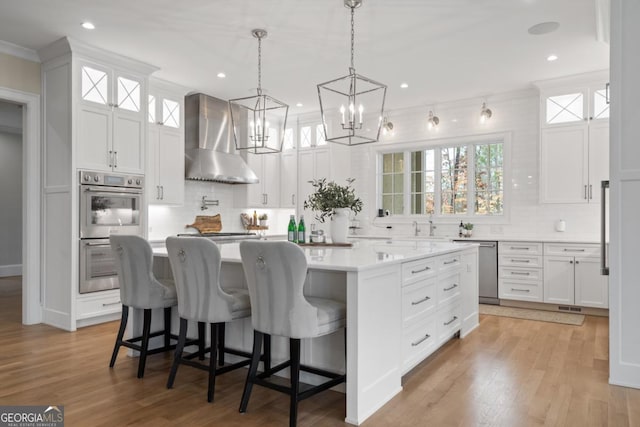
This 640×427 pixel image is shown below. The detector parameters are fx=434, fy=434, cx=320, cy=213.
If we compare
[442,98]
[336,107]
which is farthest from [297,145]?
[442,98]

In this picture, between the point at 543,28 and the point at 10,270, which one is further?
the point at 10,270

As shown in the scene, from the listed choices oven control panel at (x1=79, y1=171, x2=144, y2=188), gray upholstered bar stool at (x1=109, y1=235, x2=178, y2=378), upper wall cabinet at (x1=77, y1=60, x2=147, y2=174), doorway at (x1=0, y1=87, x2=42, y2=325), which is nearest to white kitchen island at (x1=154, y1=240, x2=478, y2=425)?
gray upholstered bar stool at (x1=109, y1=235, x2=178, y2=378)

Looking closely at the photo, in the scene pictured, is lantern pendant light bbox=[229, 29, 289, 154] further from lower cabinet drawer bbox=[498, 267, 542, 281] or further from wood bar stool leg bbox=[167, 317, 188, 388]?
lower cabinet drawer bbox=[498, 267, 542, 281]

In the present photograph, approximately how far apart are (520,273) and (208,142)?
→ 4.53 metres

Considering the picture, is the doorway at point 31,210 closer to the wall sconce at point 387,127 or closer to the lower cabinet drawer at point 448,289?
the lower cabinet drawer at point 448,289

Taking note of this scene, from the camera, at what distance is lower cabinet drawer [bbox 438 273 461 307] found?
11.5 ft

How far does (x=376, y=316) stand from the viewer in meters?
2.50

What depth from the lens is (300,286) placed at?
225 centimetres

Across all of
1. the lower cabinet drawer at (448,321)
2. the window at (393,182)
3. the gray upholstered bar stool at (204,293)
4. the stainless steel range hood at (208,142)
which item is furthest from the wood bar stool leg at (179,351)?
the window at (393,182)

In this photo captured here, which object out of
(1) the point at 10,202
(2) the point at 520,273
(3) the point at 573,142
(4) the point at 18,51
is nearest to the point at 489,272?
(2) the point at 520,273

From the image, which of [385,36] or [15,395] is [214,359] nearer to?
[15,395]

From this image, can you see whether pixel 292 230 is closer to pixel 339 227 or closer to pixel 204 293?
pixel 339 227

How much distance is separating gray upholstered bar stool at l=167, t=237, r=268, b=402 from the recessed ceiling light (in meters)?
3.53

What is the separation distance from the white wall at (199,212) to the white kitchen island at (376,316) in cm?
252
